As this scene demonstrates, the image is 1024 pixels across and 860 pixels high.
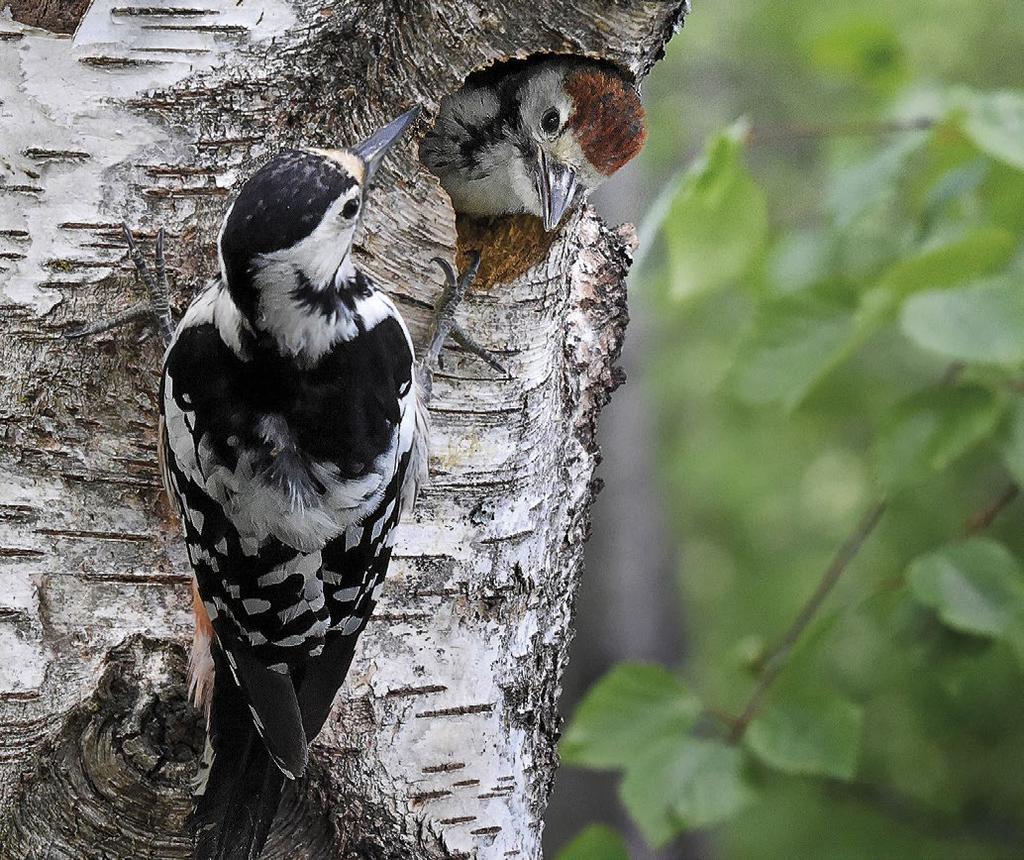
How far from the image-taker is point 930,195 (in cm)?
247

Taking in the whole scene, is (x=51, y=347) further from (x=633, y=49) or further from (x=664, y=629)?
(x=664, y=629)

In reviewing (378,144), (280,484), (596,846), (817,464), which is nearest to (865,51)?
(378,144)

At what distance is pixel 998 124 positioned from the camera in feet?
7.38

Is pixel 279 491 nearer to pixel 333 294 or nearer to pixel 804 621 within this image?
pixel 333 294

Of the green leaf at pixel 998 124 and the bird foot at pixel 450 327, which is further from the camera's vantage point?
the green leaf at pixel 998 124

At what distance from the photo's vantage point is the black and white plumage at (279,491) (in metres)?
1.81

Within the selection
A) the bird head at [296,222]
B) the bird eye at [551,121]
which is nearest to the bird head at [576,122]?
the bird eye at [551,121]

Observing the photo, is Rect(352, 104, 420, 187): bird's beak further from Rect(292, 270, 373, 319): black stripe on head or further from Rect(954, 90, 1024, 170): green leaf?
Rect(954, 90, 1024, 170): green leaf

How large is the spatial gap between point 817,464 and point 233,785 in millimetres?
4675

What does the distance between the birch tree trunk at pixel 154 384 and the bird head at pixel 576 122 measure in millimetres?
516

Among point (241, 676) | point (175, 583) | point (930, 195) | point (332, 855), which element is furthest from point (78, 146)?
point (930, 195)

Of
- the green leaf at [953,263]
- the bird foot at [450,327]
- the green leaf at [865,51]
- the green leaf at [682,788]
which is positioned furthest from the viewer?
the green leaf at [865,51]

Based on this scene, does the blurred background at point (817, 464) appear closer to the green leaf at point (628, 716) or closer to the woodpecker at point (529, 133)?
the green leaf at point (628, 716)

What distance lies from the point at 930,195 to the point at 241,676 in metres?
1.63
